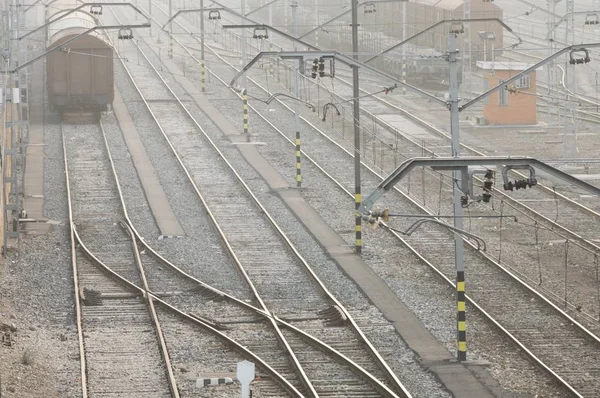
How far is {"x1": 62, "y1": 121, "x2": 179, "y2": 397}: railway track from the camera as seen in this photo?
18578 mm

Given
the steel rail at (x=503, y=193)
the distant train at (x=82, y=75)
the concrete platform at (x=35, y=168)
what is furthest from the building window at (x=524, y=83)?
the concrete platform at (x=35, y=168)

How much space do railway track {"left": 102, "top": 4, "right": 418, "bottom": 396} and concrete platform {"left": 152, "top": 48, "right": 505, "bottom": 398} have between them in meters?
0.83

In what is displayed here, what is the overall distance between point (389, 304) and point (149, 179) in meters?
14.8

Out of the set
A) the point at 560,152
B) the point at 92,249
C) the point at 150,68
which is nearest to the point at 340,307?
the point at 92,249

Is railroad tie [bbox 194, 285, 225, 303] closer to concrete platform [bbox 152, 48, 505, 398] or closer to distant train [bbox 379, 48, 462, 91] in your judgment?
concrete platform [bbox 152, 48, 505, 398]

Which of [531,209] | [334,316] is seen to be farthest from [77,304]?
[531,209]

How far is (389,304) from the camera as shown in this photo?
23234 millimetres

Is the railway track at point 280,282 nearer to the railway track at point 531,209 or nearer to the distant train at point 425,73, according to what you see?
the railway track at point 531,209

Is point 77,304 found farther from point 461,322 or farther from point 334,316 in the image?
point 461,322

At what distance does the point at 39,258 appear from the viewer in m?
27.0

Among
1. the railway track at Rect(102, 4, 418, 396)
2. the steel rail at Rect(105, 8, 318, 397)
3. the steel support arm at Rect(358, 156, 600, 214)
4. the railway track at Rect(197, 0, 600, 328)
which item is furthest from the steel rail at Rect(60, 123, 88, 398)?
the railway track at Rect(197, 0, 600, 328)

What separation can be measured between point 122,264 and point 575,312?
31.1 feet

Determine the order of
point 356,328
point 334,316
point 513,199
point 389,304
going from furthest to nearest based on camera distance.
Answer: point 513,199 < point 389,304 < point 334,316 < point 356,328

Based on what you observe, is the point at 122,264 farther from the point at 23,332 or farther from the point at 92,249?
the point at 23,332
